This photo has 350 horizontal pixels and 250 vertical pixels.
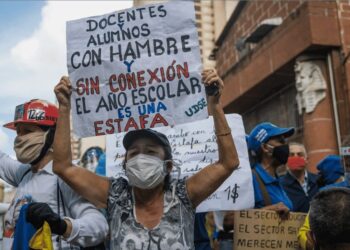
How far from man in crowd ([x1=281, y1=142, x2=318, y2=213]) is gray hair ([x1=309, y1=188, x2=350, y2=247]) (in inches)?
90.9

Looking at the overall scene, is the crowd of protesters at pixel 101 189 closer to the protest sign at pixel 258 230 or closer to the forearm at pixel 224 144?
the forearm at pixel 224 144

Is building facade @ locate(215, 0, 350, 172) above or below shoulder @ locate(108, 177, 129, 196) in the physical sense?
above

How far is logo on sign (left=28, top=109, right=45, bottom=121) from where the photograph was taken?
286 cm

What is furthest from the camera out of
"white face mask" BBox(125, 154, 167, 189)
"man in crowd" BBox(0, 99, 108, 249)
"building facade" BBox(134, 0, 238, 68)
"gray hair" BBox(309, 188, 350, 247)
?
"building facade" BBox(134, 0, 238, 68)

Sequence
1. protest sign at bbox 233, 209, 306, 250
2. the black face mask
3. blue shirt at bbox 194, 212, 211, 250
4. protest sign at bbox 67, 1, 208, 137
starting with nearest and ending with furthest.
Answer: protest sign at bbox 67, 1, 208, 137 < blue shirt at bbox 194, 212, 211, 250 < protest sign at bbox 233, 209, 306, 250 < the black face mask

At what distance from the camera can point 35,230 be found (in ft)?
8.13

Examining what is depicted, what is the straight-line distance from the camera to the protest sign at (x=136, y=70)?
288cm

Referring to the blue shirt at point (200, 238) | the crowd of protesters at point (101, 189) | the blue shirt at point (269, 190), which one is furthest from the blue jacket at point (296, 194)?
the crowd of protesters at point (101, 189)

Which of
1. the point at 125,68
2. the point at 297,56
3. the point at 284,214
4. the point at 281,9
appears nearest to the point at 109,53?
the point at 125,68

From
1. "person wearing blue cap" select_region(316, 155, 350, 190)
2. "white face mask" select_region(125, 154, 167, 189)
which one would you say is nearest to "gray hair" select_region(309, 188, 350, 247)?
"white face mask" select_region(125, 154, 167, 189)

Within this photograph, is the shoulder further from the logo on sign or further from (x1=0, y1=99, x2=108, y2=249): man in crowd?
the logo on sign

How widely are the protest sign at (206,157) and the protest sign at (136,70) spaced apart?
2.41ft

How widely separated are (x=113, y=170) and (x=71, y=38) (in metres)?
1.11

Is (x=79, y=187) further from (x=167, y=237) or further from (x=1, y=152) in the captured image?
(x=1, y=152)
